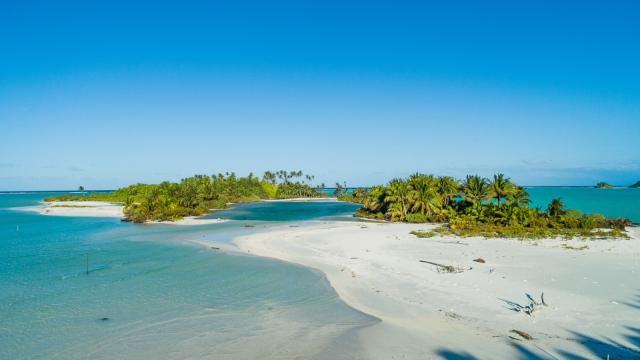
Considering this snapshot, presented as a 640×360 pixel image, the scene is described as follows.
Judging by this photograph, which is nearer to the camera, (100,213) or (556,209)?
(556,209)

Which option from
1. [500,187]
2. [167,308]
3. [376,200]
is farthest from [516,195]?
[167,308]

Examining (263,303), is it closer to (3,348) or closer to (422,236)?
(3,348)

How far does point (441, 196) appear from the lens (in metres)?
56.8

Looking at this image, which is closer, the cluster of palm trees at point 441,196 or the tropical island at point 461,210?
the tropical island at point 461,210

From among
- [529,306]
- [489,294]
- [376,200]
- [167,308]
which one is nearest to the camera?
[529,306]

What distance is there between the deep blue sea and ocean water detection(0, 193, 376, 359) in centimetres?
4

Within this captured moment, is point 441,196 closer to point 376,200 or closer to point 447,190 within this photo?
point 447,190

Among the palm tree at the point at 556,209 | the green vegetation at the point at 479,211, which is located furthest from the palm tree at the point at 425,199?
the palm tree at the point at 556,209

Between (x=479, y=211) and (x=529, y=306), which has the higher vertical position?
(x=479, y=211)

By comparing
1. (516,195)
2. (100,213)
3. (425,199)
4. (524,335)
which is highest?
(516,195)

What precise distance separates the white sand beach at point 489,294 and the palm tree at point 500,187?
15388 mm

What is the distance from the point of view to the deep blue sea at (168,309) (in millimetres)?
13812

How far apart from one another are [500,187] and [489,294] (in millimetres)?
33690

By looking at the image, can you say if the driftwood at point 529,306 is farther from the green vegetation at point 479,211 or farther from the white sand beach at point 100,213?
the white sand beach at point 100,213
